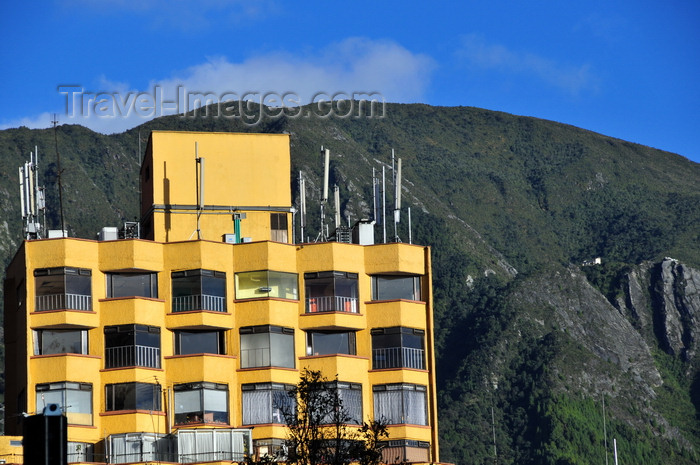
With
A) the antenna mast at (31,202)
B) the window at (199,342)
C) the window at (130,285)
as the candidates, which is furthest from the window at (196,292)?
the antenna mast at (31,202)

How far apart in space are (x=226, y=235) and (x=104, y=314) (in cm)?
930

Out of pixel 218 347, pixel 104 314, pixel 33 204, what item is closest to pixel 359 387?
pixel 218 347

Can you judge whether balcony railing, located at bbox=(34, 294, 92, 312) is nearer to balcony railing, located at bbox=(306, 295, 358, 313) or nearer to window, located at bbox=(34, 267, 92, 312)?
window, located at bbox=(34, 267, 92, 312)

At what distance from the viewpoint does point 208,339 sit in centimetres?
7062

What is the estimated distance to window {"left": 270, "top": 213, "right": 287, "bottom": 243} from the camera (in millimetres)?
78188

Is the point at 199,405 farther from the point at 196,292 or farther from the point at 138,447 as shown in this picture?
the point at 196,292

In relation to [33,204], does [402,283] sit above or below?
below

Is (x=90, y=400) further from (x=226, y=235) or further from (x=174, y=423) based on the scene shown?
(x=226, y=235)

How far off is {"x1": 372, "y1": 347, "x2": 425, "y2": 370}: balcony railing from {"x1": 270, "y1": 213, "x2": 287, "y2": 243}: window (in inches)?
364

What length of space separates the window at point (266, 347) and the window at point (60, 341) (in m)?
7.41

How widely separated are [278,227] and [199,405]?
13.1 meters

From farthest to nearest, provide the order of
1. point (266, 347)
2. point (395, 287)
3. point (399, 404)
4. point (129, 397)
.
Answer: point (395, 287)
point (399, 404)
point (266, 347)
point (129, 397)

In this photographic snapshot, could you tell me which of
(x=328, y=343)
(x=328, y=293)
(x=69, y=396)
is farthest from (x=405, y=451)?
(x=69, y=396)

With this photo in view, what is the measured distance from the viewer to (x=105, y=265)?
7012 cm
